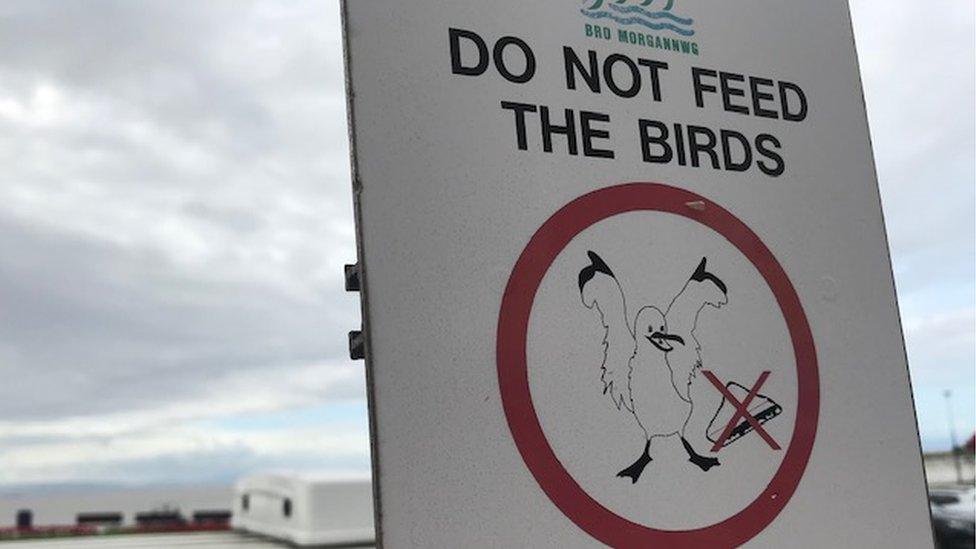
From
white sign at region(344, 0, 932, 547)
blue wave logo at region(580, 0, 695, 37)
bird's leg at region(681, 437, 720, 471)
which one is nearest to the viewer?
white sign at region(344, 0, 932, 547)

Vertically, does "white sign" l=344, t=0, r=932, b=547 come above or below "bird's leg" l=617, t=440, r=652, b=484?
above

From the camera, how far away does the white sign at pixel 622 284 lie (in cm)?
114

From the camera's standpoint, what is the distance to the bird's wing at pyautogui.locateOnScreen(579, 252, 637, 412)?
1230 mm

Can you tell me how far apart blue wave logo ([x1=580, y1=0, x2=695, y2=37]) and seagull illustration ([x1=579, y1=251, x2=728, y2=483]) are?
0.37m

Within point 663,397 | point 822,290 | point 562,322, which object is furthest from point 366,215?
point 822,290

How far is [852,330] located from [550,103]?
59 centimetres

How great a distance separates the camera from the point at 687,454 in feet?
4.12

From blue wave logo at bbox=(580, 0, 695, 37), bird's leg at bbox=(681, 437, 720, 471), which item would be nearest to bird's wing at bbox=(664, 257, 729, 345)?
bird's leg at bbox=(681, 437, 720, 471)

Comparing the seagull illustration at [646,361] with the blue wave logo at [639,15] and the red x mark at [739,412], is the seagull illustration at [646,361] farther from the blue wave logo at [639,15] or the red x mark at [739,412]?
the blue wave logo at [639,15]

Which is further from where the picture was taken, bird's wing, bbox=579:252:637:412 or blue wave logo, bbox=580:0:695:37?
blue wave logo, bbox=580:0:695:37

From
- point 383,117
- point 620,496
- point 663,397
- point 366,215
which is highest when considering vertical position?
point 383,117

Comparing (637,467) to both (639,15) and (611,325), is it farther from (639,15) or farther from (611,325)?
(639,15)

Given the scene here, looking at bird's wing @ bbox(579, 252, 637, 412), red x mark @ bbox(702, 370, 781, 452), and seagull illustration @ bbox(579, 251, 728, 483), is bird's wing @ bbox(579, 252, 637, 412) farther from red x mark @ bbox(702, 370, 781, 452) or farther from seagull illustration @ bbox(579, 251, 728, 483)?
red x mark @ bbox(702, 370, 781, 452)

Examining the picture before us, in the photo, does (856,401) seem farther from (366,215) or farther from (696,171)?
(366,215)
